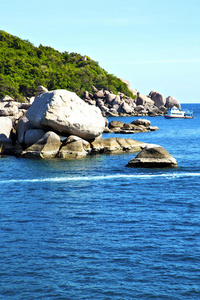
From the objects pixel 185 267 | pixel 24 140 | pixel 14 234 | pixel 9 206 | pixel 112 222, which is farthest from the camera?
pixel 24 140

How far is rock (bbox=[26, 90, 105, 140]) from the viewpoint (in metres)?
39.1

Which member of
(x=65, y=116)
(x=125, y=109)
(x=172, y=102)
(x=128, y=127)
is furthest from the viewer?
(x=172, y=102)

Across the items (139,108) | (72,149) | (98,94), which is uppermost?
(98,94)

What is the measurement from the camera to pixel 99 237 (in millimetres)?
17016

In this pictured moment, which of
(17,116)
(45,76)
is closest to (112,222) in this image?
(17,116)

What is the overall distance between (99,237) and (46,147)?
21.9m

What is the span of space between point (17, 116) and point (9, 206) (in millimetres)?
33035

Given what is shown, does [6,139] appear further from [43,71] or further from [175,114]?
[43,71]

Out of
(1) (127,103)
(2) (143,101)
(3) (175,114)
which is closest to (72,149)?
(3) (175,114)

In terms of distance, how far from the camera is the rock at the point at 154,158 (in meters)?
33.3

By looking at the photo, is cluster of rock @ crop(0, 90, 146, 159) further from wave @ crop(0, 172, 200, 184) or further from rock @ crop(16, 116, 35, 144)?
wave @ crop(0, 172, 200, 184)

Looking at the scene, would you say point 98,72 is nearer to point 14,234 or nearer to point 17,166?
point 17,166

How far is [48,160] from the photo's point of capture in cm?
3719

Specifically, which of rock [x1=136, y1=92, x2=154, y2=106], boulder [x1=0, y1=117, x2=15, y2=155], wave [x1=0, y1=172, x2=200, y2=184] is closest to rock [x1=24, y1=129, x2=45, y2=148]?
boulder [x1=0, y1=117, x2=15, y2=155]
